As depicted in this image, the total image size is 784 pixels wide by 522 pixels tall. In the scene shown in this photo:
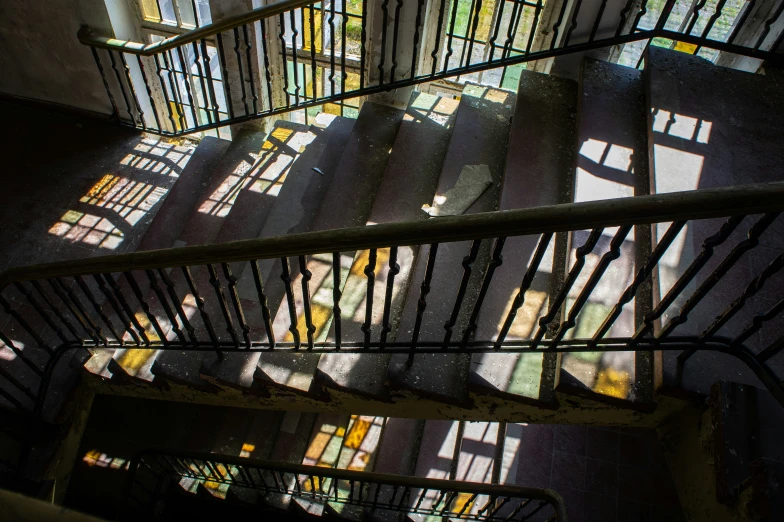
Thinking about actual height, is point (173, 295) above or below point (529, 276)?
below

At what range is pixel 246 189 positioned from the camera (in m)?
4.27

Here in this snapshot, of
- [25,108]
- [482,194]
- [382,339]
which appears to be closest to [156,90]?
[25,108]

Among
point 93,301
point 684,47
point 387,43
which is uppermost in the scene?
Answer: point 684,47

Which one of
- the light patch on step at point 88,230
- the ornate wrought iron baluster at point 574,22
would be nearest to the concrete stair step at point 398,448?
the light patch on step at point 88,230

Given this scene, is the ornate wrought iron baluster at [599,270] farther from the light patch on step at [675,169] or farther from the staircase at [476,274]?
the light patch on step at [675,169]

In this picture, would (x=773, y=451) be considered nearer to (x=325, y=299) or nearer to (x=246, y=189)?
(x=325, y=299)

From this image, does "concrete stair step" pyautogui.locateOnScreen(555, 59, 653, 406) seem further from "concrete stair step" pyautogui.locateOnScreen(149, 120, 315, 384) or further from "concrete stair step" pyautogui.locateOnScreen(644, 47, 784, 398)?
"concrete stair step" pyautogui.locateOnScreen(149, 120, 315, 384)

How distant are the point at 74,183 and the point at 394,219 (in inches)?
125

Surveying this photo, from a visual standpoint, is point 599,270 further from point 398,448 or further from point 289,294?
point 398,448

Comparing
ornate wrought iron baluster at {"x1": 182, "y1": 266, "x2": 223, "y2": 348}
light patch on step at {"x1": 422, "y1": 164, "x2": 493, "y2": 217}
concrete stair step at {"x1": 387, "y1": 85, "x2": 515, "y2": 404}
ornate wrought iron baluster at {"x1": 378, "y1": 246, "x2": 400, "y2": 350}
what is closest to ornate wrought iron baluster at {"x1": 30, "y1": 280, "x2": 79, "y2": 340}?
ornate wrought iron baluster at {"x1": 182, "y1": 266, "x2": 223, "y2": 348}

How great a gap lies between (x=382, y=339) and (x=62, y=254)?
3.22 meters

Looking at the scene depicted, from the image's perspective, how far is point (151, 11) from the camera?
510cm

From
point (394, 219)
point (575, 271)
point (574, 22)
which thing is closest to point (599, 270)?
point (575, 271)

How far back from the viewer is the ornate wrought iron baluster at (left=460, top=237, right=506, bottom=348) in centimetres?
178
